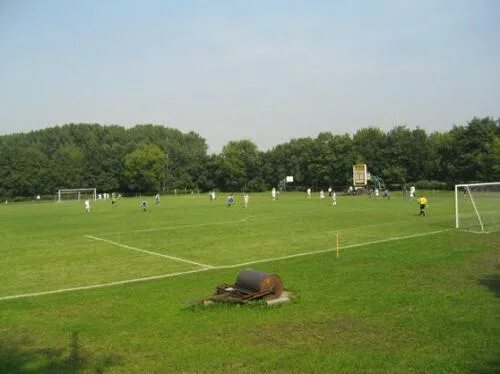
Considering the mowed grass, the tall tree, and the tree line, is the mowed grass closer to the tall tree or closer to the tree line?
the tree line

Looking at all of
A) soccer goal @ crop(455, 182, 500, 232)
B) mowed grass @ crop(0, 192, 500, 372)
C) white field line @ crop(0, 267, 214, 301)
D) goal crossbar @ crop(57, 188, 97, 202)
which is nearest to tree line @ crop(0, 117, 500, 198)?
goal crossbar @ crop(57, 188, 97, 202)

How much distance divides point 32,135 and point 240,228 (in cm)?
13983

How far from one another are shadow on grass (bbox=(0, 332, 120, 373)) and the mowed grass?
30 millimetres

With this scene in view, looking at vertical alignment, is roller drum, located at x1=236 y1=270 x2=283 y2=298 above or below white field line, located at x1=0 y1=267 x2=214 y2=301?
above

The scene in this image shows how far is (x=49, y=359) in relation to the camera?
7.69 m

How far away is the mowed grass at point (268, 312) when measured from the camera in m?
7.38

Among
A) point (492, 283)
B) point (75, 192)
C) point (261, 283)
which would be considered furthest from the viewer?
point (75, 192)

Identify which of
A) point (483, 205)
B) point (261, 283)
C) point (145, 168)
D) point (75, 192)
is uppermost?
point (145, 168)

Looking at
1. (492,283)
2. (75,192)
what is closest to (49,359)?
(492,283)

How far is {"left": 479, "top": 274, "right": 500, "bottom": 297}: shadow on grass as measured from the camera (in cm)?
1127

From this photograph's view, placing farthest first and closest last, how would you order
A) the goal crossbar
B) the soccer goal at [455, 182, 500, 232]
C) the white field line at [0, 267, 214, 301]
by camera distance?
the goal crossbar → the soccer goal at [455, 182, 500, 232] → the white field line at [0, 267, 214, 301]

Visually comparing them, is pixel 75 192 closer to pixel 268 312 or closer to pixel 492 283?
pixel 268 312

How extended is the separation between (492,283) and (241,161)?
373 ft

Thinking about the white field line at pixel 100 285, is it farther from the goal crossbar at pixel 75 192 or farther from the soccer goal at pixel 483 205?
the goal crossbar at pixel 75 192
